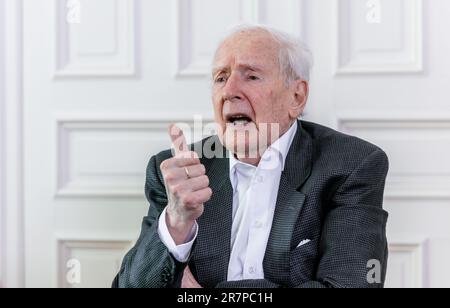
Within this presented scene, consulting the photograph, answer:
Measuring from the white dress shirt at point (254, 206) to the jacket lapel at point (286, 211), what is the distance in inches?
0.8

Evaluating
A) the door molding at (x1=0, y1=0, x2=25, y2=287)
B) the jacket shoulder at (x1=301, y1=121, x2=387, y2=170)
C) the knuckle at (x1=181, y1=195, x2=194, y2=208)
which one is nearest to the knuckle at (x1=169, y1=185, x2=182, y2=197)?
the knuckle at (x1=181, y1=195, x2=194, y2=208)

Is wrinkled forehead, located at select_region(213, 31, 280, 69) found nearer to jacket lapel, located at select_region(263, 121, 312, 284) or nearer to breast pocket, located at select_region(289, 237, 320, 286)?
jacket lapel, located at select_region(263, 121, 312, 284)

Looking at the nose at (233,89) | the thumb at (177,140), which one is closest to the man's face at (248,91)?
the nose at (233,89)

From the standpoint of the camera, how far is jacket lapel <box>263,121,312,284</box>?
43.6 inches

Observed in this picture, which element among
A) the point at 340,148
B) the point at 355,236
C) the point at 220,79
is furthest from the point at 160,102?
the point at 355,236

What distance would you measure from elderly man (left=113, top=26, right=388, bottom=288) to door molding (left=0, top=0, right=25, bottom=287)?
14.3 inches

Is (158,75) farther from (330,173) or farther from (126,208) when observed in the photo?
(330,173)

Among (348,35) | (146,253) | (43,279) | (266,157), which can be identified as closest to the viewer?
(146,253)

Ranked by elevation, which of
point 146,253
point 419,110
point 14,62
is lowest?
point 146,253

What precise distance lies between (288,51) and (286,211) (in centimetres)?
31

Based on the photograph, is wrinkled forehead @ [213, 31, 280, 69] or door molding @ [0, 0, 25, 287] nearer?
wrinkled forehead @ [213, 31, 280, 69]

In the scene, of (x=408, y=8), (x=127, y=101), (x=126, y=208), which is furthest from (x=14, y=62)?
(x=408, y=8)
